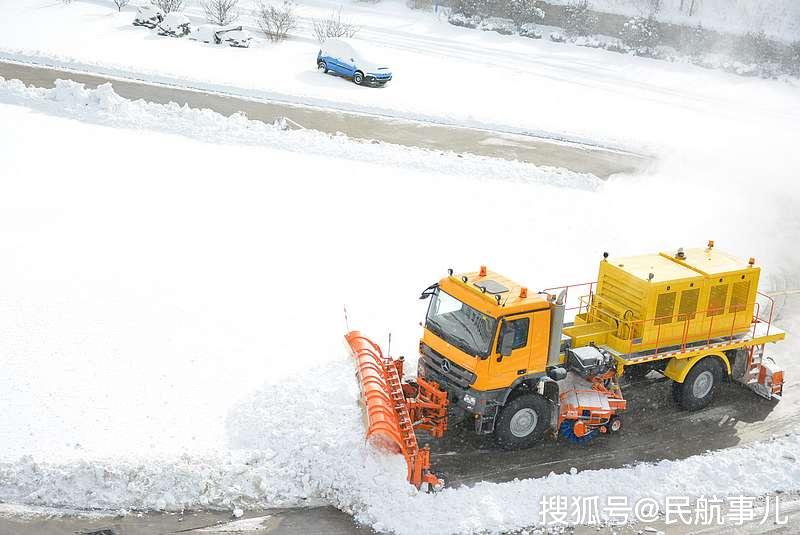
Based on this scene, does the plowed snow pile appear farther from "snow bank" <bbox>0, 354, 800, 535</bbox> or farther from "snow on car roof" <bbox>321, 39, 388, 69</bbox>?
"snow on car roof" <bbox>321, 39, 388, 69</bbox>

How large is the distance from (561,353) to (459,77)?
90.1ft

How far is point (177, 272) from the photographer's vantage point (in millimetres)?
18812

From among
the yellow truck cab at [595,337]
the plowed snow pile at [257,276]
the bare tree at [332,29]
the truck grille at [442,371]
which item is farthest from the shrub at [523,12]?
the truck grille at [442,371]

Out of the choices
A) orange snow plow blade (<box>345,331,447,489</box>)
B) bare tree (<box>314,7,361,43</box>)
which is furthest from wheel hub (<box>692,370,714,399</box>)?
bare tree (<box>314,7,361,43</box>)

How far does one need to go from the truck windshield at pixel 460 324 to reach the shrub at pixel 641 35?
41057 millimetres

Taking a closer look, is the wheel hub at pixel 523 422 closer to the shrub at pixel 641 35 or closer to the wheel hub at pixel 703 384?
the wheel hub at pixel 703 384

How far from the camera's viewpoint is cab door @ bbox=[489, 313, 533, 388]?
12938 millimetres

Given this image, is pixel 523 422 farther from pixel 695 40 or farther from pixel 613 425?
pixel 695 40

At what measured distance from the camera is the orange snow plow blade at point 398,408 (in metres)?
12.5

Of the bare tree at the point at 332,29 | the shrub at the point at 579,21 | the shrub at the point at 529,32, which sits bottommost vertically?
the bare tree at the point at 332,29

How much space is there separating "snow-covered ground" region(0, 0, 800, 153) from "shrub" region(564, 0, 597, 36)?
11.7ft

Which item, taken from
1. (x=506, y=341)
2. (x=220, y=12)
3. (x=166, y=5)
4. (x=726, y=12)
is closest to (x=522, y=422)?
(x=506, y=341)

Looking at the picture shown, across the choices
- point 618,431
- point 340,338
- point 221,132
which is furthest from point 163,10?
point 618,431

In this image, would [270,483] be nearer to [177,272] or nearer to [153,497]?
[153,497]
